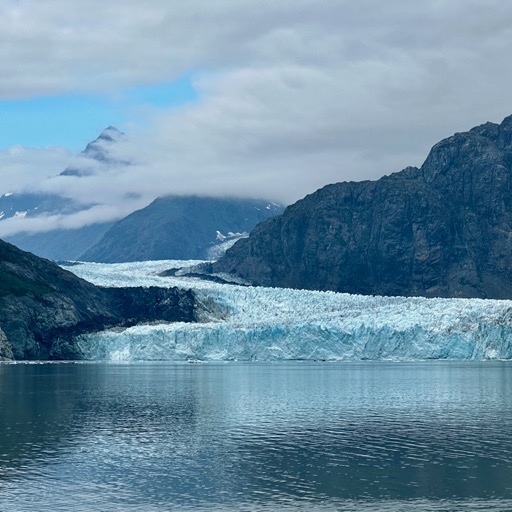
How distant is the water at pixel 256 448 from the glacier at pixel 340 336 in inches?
1874

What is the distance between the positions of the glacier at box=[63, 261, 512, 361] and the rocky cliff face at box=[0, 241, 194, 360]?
6.06 meters

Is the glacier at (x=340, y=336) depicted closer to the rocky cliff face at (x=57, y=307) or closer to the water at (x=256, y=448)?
the rocky cliff face at (x=57, y=307)

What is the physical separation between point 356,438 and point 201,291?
117703 mm

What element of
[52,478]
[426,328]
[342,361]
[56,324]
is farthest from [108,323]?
[52,478]

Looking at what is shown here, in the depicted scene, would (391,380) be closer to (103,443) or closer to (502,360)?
(502,360)

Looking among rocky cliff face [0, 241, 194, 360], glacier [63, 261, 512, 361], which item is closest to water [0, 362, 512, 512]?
glacier [63, 261, 512, 361]

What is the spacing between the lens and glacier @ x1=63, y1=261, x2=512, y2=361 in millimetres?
142500

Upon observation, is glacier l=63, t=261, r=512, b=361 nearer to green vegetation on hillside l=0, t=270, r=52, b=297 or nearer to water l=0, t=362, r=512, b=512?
green vegetation on hillside l=0, t=270, r=52, b=297

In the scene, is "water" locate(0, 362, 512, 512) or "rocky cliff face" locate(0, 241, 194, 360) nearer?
"water" locate(0, 362, 512, 512)

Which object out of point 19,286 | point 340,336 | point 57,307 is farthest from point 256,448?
point 19,286

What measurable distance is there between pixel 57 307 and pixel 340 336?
52268mm

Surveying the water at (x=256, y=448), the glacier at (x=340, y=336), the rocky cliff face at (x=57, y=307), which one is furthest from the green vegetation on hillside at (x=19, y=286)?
the water at (x=256, y=448)

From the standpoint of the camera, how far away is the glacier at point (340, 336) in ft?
468

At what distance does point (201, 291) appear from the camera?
17288 cm
